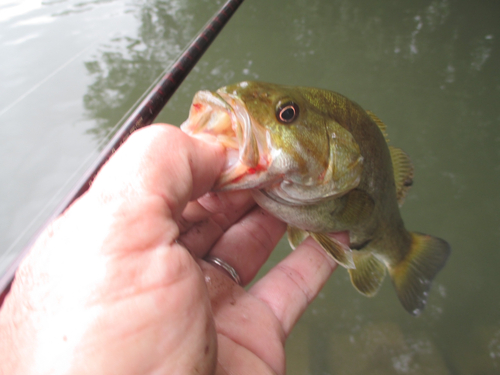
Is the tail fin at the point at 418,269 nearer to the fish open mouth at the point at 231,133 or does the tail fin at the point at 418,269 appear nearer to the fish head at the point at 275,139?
the fish head at the point at 275,139

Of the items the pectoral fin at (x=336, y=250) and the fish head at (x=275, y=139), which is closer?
the fish head at (x=275, y=139)

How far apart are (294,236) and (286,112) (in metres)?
0.89

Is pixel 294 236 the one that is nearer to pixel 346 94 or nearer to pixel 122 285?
pixel 122 285

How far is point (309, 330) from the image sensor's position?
2.68 m

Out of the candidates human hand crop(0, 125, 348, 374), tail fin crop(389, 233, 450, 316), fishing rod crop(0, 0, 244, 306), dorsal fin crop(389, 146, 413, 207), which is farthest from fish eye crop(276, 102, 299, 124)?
tail fin crop(389, 233, 450, 316)

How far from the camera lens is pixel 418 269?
2006mm

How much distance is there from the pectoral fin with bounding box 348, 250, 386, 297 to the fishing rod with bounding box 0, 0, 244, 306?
151 cm

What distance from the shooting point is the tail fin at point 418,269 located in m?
1.97

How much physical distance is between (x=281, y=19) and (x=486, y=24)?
11.0 feet

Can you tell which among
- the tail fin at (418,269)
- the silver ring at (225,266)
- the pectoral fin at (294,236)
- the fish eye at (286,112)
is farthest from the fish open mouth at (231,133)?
the tail fin at (418,269)

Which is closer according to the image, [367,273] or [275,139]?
[275,139]

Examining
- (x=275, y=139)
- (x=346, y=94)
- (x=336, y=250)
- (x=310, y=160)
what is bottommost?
(x=346, y=94)

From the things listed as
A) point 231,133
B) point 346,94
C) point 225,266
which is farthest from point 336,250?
point 346,94

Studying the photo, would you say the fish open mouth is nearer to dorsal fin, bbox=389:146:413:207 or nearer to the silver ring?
the silver ring
